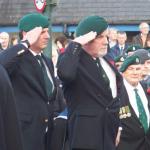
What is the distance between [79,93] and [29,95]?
1.91ft

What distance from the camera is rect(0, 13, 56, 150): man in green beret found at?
5777mm

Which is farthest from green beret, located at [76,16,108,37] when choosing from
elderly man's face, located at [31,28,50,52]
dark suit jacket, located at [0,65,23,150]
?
dark suit jacket, located at [0,65,23,150]

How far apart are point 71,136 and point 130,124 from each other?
0.95 m

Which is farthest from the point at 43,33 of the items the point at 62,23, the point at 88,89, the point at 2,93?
the point at 62,23

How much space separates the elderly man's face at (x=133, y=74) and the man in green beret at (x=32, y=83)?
0.88 metres

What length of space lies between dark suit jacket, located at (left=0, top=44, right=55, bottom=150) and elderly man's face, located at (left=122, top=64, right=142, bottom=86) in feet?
3.38

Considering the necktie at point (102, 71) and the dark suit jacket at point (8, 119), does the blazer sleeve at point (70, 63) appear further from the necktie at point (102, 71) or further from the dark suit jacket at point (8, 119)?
the dark suit jacket at point (8, 119)

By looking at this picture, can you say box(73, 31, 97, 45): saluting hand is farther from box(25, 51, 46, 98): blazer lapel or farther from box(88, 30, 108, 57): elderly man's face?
box(25, 51, 46, 98): blazer lapel

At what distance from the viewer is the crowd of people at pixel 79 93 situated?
547 cm

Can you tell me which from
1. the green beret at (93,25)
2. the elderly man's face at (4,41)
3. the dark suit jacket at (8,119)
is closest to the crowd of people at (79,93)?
the green beret at (93,25)

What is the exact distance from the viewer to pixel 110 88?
561 centimetres

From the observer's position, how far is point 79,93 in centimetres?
549

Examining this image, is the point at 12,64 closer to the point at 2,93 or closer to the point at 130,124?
the point at 130,124

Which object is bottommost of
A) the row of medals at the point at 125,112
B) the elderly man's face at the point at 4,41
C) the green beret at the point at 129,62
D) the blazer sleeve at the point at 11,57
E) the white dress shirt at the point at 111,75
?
the elderly man's face at the point at 4,41
